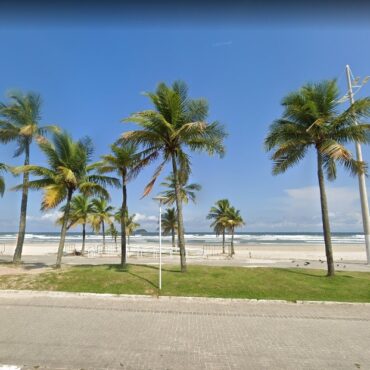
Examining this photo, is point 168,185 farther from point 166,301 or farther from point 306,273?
point 166,301

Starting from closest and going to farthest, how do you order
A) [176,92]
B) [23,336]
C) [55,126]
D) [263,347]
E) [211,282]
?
[263,347] → [23,336] → [211,282] → [176,92] → [55,126]

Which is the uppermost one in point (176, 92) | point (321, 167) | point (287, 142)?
point (176, 92)

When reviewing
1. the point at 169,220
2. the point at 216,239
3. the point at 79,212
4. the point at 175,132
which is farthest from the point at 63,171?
the point at 216,239

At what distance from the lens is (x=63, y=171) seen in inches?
578

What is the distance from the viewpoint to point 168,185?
1164 inches

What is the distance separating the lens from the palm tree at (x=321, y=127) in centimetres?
1231

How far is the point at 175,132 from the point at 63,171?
612 cm

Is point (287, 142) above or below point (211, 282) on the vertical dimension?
above

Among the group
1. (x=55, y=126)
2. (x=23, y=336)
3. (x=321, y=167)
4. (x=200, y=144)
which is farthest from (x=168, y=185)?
(x=23, y=336)

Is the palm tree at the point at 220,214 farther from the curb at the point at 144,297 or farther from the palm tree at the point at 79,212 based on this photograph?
the curb at the point at 144,297

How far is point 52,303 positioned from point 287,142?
10413 millimetres

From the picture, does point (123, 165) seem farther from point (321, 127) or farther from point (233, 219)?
point (233, 219)

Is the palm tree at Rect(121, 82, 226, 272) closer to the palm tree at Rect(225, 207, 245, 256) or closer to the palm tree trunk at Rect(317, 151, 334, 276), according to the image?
the palm tree trunk at Rect(317, 151, 334, 276)

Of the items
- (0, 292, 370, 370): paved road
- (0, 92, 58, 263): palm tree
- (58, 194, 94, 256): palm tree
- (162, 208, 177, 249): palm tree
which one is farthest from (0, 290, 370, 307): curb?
(162, 208, 177, 249): palm tree
